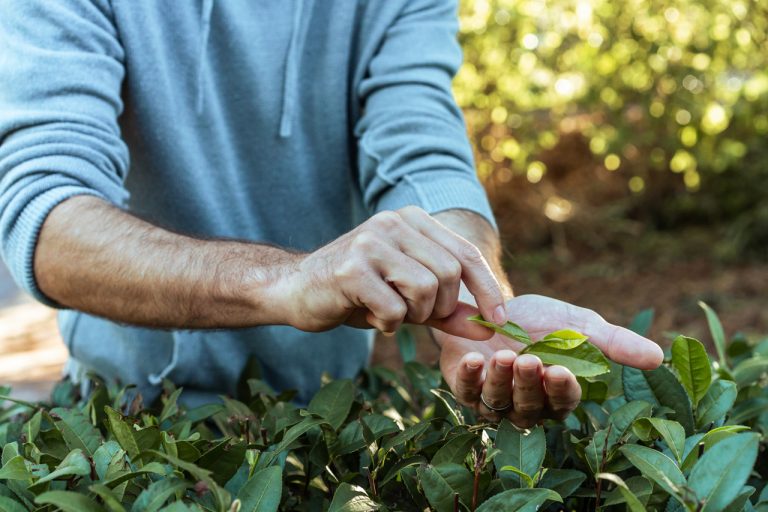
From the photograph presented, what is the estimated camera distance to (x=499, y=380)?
1.30m

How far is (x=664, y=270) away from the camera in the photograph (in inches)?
226

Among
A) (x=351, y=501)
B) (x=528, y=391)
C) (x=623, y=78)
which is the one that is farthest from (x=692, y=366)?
(x=623, y=78)

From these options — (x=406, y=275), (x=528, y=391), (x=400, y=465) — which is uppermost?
(x=406, y=275)

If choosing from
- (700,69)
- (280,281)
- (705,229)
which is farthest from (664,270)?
(280,281)

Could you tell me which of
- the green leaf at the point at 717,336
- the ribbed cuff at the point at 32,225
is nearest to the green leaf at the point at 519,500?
the green leaf at the point at 717,336

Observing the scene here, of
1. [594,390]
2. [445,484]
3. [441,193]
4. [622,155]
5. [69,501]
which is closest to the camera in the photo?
[69,501]

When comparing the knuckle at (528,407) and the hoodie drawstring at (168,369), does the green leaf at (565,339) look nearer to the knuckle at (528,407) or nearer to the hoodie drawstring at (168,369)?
the knuckle at (528,407)

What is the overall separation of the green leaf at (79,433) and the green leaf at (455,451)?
501 mm

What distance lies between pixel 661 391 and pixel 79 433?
91 centimetres

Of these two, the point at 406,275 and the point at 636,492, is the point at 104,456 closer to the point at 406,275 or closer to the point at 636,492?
the point at 406,275

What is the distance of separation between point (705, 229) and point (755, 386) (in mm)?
4895

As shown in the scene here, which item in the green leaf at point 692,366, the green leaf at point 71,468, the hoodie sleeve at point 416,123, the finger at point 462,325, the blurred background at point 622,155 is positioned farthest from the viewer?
the blurred background at point 622,155

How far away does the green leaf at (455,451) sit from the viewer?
119cm

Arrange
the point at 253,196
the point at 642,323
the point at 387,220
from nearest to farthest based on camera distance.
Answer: the point at 387,220
the point at 642,323
the point at 253,196
